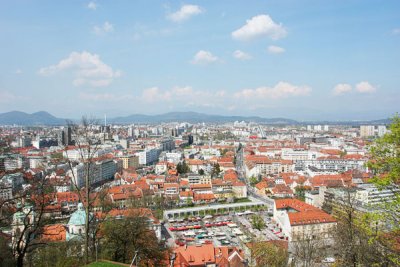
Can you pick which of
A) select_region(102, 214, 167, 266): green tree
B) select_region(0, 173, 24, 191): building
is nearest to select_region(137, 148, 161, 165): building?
select_region(0, 173, 24, 191): building

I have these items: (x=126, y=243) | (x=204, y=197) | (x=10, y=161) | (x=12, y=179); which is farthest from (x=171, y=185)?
(x=10, y=161)

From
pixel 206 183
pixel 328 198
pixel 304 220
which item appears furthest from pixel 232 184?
pixel 304 220

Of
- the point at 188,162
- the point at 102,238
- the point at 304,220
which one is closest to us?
the point at 102,238

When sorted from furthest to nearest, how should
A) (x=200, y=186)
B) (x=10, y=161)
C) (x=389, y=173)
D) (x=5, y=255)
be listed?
(x=200, y=186), (x=10, y=161), (x=5, y=255), (x=389, y=173)

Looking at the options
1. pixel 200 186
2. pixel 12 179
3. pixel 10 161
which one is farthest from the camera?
pixel 200 186

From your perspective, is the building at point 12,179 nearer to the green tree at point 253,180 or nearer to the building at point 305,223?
the building at point 305,223

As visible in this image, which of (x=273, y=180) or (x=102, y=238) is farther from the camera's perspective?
(x=273, y=180)

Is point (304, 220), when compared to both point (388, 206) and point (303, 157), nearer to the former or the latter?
point (388, 206)

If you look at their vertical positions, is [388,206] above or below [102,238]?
above

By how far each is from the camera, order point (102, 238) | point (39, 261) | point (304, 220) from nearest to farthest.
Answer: point (39, 261) < point (102, 238) < point (304, 220)

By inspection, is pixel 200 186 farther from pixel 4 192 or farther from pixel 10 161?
pixel 4 192

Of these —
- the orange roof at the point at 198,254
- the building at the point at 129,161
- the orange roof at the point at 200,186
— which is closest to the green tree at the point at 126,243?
the orange roof at the point at 198,254
